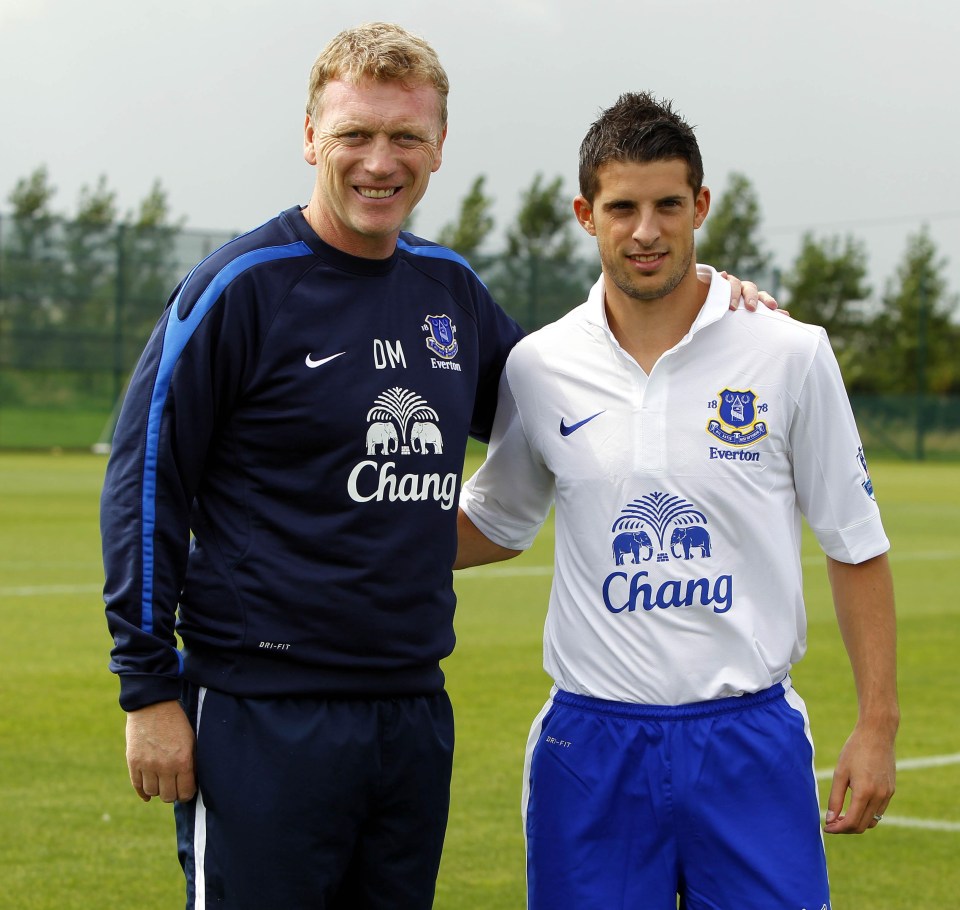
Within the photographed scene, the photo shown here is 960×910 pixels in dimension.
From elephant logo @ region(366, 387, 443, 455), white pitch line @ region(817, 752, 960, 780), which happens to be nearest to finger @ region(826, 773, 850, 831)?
elephant logo @ region(366, 387, 443, 455)

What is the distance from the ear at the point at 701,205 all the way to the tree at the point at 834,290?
55854 millimetres

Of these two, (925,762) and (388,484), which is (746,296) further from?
(925,762)

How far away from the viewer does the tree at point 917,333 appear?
181 feet

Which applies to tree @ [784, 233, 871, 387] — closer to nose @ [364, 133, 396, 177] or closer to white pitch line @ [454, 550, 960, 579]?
white pitch line @ [454, 550, 960, 579]

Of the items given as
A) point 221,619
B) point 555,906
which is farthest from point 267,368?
point 555,906

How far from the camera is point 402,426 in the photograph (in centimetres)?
336

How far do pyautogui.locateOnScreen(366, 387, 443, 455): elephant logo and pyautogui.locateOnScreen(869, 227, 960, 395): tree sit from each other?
173 feet

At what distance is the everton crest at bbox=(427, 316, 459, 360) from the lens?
3500mm

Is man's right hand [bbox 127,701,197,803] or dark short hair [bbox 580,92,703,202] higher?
dark short hair [bbox 580,92,703,202]

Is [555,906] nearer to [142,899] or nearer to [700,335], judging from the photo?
[700,335]

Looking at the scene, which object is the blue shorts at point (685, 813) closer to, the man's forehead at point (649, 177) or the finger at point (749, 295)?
the finger at point (749, 295)

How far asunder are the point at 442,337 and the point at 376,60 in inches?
24.1

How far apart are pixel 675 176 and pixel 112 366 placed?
35.9 meters

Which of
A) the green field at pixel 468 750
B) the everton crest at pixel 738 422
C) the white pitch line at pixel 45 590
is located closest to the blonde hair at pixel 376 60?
the everton crest at pixel 738 422
